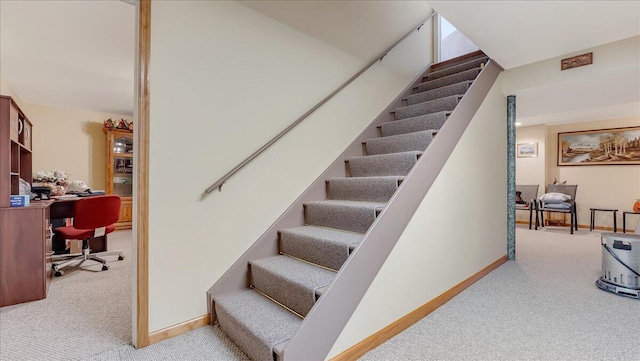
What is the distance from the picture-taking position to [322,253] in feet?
6.88

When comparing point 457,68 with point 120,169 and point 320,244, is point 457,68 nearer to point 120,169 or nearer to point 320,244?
point 320,244

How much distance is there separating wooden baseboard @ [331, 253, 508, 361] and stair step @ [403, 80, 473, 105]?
204 cm

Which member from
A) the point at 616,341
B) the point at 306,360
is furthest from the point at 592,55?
the point at 306,360

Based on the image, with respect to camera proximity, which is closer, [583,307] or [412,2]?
[583,307]

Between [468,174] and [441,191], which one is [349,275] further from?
[468,174]

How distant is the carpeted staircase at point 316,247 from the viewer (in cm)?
171

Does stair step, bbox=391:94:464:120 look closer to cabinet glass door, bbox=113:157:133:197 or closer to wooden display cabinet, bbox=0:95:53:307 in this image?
wooden display cabinet, bbox=0:95:53:307

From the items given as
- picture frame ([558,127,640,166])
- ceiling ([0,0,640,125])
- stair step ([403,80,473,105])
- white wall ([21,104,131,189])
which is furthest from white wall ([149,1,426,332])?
picture frame ([558,127,640,166])

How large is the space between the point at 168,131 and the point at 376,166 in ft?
5.82

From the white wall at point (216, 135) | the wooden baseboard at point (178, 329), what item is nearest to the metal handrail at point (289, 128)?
the white wall at point (216, 135)

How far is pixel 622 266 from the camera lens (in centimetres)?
271

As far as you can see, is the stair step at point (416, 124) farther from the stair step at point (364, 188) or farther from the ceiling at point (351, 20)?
the stair step at point (364, 188)

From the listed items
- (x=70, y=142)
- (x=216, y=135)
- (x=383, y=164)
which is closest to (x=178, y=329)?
(x=216, y=135)

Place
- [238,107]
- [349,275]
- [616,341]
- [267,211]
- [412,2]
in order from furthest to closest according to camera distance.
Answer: [412,2] < [267,211] < [238,107] < [616,341] < [349,275]
